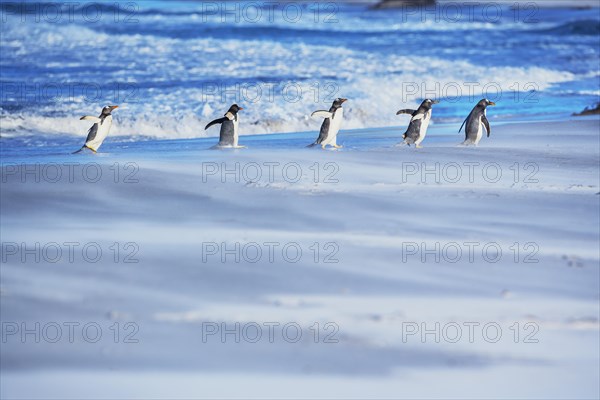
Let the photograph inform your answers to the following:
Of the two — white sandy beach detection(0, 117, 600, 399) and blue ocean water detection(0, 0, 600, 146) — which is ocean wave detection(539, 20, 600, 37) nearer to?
blue ocean water detection(0, 0, 600, 146)

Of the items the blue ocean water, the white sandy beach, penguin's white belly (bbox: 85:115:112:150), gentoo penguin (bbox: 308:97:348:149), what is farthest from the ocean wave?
the white sandy beach

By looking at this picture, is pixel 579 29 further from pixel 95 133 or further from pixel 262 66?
pixel 95 133

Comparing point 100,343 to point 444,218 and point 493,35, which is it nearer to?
point 444,218

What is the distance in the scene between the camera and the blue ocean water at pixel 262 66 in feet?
37.4

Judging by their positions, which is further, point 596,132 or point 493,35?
point 493,35

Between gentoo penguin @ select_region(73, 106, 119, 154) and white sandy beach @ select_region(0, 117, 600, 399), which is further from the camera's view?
gentoo penguin @ select_region(73, 106, 119, 154)

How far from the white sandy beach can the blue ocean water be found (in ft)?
14.6

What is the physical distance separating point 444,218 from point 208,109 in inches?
277

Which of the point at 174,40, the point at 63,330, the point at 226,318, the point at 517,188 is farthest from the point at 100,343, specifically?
the point at 174,40

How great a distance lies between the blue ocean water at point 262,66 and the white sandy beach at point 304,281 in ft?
14.6

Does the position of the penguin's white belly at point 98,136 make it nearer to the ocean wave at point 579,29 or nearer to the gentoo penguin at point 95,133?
the gentoo penguin at point 95,133

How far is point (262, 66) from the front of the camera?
19.4 m

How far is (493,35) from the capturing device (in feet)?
96.9

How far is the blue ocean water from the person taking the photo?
11398mm
